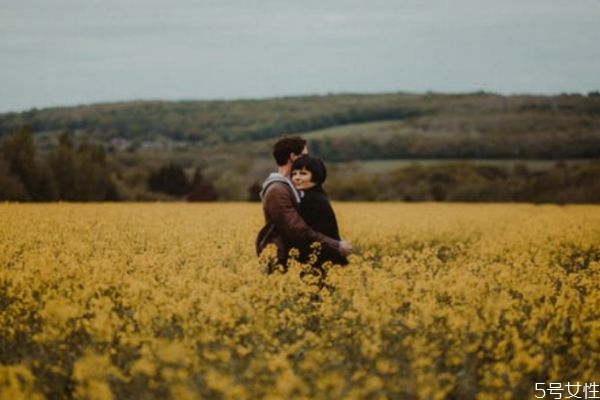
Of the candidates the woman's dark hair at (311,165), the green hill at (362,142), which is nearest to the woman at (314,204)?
the woman's dark hair at (311,165)

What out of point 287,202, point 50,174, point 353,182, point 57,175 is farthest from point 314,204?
point 353,182

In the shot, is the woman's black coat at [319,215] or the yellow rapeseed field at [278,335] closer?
the yellow rapeseed field at [278,335]

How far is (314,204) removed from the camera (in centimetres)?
848

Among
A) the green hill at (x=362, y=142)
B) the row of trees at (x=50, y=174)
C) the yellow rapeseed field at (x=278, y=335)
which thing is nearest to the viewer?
the yellow rapeseed field at (x=278, y=335)

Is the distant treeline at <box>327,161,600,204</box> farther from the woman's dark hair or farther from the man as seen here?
the woman's dark hair

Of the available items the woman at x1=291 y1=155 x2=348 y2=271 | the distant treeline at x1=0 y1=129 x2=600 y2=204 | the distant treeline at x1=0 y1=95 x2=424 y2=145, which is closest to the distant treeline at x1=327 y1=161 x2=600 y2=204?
the distant treeline at x1=0 y1=129 x2=600 y2=204

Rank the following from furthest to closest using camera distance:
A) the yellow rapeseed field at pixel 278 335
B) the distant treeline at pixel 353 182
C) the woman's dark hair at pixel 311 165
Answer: the distant treeline at pixel 353 182 < the woman's dark hair at pixel 311 165 < the yellow rapeseed field at pixel 278 335

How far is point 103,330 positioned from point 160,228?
33.7ft

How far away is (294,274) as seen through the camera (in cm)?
797

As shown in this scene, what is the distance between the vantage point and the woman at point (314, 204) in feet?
27.1

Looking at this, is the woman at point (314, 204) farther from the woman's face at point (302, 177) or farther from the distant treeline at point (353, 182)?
the distant treeline at point (353, 182)

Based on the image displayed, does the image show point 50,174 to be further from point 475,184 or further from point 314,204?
point 314,204

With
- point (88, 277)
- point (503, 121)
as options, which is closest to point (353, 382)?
point (88, 277)

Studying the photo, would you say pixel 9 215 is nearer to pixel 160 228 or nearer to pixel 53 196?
pixel 160 228
